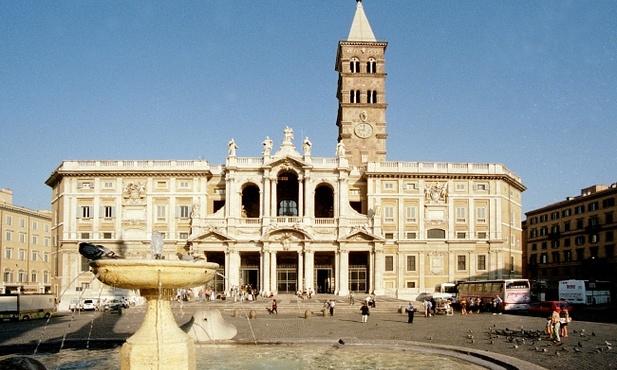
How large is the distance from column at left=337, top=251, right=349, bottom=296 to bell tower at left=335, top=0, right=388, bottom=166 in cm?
1325

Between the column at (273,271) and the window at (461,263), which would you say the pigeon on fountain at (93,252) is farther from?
the window at (461,263)

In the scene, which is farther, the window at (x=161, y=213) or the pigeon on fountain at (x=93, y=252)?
the window at (x=161, y=213)

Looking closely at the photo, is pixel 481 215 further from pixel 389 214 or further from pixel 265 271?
pixel 265 271

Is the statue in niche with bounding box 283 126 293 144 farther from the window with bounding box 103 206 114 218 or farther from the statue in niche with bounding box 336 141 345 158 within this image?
the window with bounding box 103 206 114 218

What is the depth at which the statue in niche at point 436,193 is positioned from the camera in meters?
61.8

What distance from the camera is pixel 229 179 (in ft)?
195

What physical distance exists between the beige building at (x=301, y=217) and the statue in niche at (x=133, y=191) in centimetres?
10

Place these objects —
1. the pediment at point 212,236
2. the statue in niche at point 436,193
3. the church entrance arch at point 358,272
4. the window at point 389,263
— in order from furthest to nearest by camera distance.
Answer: the statue in niche at point 436,193, the window at point 389,263, the church entrance arch at point 358,272, the pediment at point 212,236

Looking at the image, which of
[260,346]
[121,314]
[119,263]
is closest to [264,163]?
[121,314]

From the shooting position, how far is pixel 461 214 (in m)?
61.9

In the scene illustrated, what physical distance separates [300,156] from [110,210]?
19.6 m

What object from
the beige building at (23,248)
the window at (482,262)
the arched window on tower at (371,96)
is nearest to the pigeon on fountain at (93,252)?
the window at (482,262)

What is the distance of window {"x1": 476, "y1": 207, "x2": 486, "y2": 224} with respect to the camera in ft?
203

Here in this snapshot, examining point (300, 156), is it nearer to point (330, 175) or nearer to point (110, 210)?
point (330, 175)
